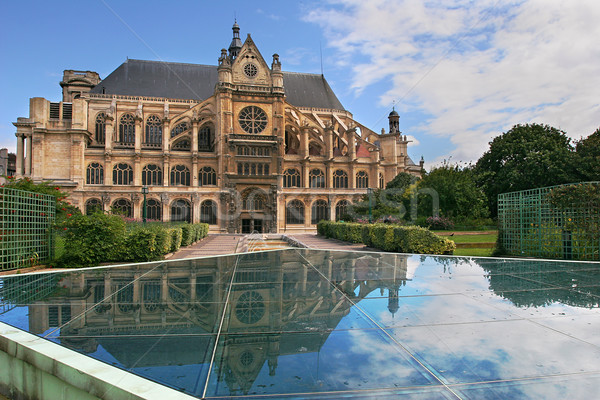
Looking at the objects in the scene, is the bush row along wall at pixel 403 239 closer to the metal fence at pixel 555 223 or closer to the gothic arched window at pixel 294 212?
the metal fence at pixel 555 223

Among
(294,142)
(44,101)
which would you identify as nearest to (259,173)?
(294,142)

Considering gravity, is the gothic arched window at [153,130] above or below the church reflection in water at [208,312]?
above

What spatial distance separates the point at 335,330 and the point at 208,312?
5.90 feet

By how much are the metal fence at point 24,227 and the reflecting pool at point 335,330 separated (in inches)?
102

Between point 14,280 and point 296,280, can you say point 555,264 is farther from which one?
point 14,280

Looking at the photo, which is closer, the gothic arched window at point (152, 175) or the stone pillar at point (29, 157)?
the stone pillar at point (29, 157)

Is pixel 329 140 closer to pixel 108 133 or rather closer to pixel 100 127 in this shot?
pixel 108 133

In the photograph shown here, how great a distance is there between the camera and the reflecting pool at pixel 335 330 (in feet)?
10.0

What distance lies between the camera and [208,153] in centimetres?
3850

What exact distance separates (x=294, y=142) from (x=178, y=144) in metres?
12.8

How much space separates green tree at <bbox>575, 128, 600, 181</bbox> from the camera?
29.7 m

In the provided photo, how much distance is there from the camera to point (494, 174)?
121 ft

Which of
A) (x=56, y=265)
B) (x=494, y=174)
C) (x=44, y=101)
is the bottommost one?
(x=56, y=265)

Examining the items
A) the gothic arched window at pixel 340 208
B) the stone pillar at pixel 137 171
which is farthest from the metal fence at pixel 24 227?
the gothic arched window at pixel 340 208
